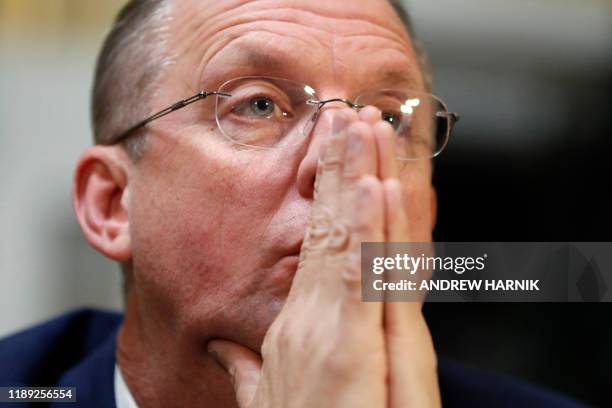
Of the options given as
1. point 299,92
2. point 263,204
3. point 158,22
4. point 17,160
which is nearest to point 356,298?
point 263,204

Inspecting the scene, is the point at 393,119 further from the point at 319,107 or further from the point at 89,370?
the point at 89,370

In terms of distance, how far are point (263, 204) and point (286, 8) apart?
448 millimetres

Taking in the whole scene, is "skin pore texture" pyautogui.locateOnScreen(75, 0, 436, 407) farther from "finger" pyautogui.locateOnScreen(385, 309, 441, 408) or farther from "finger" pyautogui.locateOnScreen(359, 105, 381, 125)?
"finger" pyautogui.locateOnScreen(385, 309, 441, 408)

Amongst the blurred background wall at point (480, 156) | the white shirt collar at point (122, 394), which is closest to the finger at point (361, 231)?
the white shirt collar at point (122, 394)

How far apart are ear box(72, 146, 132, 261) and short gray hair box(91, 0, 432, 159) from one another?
0.17 feet

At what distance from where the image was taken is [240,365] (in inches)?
61.0

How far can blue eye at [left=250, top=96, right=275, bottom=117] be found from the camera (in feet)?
5.35

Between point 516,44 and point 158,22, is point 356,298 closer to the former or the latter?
point 158,22

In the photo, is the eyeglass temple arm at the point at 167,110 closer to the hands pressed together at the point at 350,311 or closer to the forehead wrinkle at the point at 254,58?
the forehead wrinkle at the point at 254,58

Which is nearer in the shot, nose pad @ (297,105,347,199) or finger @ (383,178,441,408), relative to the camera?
finger @ (383,178,441,408)

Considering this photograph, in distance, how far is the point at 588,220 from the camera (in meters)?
2.83

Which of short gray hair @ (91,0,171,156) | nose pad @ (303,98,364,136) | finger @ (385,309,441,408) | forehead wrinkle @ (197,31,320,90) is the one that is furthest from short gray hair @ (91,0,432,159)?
finger @ (385,309,441,408)

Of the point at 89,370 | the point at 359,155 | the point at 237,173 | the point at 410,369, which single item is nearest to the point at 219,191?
the point at 237,173

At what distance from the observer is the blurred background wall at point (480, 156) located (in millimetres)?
2838
